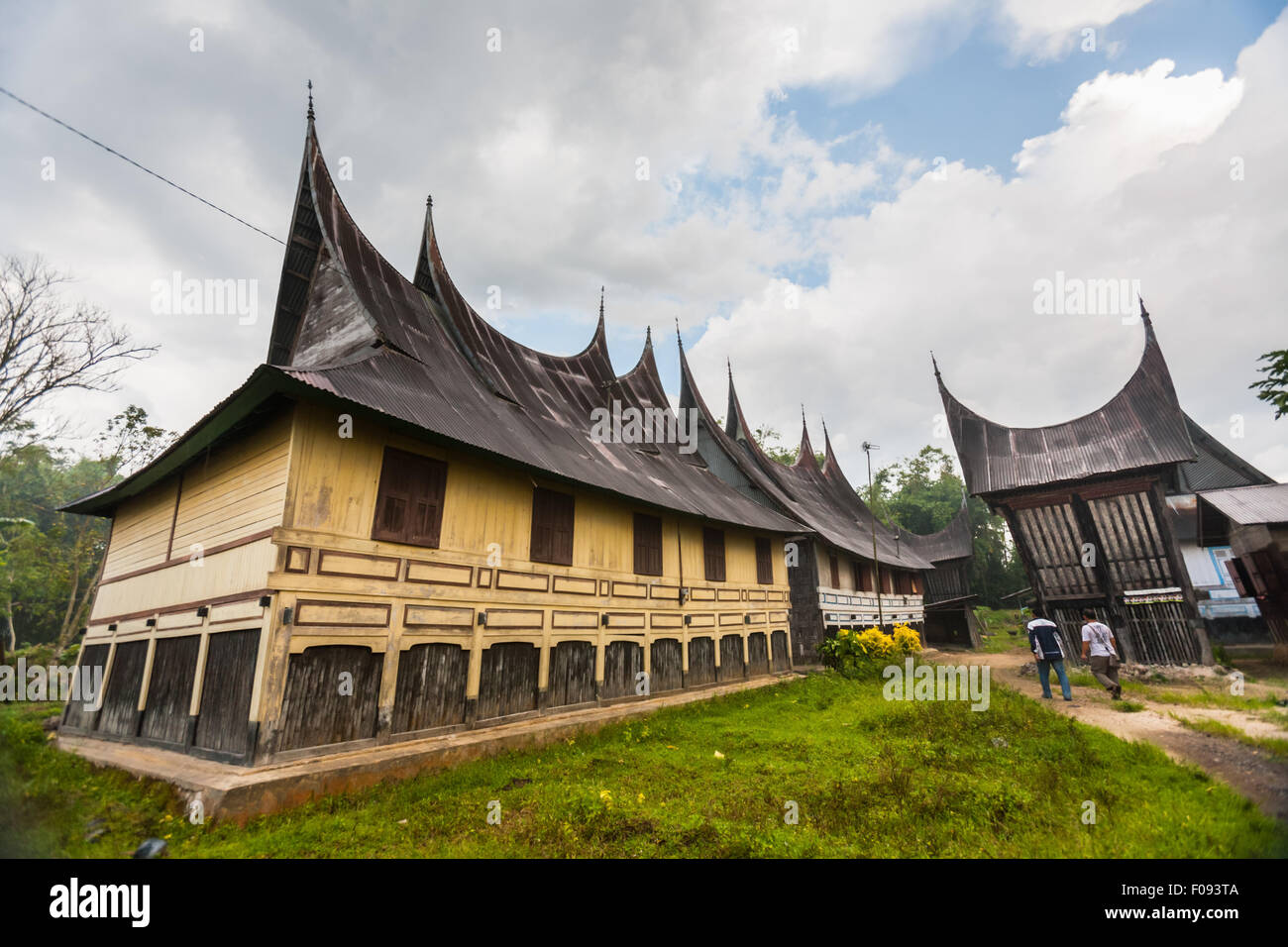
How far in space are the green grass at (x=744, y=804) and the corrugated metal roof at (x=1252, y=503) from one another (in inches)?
421

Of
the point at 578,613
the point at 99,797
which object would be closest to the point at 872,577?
the point at 578,613

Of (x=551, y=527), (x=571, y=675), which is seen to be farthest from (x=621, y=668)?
(x=551, y=527)

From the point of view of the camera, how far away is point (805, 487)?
26.9 metres

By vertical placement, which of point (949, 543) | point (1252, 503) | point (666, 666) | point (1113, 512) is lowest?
point (666, 666)

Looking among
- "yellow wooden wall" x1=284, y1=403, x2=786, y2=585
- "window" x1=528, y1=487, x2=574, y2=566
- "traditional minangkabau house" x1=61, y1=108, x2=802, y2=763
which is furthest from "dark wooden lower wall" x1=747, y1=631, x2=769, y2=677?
"window" x1=528, y1=487, x2=574, y2=566

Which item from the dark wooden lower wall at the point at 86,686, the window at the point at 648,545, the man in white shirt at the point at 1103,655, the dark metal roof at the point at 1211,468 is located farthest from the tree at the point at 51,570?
the dark metal roof at the point at 1211,468

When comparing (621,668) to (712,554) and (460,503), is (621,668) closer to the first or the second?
(712,554)

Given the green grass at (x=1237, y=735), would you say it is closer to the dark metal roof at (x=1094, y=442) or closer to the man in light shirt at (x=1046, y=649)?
the man in light shirt at (x=1046, y=649)

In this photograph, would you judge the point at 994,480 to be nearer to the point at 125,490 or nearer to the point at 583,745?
the point at 583,745

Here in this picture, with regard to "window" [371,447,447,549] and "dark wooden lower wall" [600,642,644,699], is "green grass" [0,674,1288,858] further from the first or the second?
"window" [371,447,447,549]

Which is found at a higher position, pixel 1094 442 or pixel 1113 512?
pixel 1094 442

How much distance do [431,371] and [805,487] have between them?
20210mm

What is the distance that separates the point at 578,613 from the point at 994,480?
16.4 m
